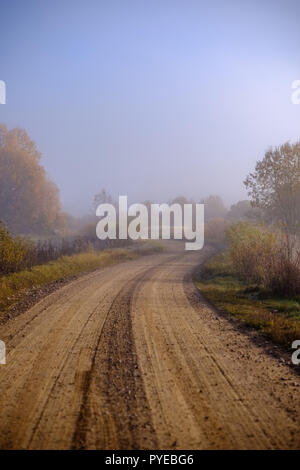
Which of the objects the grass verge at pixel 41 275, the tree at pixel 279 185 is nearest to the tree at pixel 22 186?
the grass verge at pixel 41 275

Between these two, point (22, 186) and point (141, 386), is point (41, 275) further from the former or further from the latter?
point (22, 186)

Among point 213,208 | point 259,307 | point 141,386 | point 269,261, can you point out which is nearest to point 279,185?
point 269,261

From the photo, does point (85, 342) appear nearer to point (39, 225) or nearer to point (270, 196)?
point (270, 196)

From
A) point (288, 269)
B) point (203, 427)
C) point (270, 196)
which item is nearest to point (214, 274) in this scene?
point (288, 269)

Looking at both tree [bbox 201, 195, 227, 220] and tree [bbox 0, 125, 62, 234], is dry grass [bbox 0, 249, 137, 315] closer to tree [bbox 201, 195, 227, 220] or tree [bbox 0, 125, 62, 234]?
tree [bbox 0, 125, 62, 234]

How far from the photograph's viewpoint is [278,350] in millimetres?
6391

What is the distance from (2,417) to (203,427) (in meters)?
2.63

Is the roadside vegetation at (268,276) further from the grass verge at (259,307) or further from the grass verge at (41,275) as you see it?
the grass verge at (41,275)

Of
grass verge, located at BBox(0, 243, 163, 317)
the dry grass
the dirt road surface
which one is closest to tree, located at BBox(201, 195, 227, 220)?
grass verge, located at BBox(0, 243, 163, 317)

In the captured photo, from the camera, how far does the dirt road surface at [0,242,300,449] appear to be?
141 inches

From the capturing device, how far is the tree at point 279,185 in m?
28.9

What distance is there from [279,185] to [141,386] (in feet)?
95.4

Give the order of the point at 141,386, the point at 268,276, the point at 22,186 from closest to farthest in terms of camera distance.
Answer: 1. the point at 141,386
2. the point at 268,276
3. the point at 22,186

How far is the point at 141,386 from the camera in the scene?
4.78 metres
